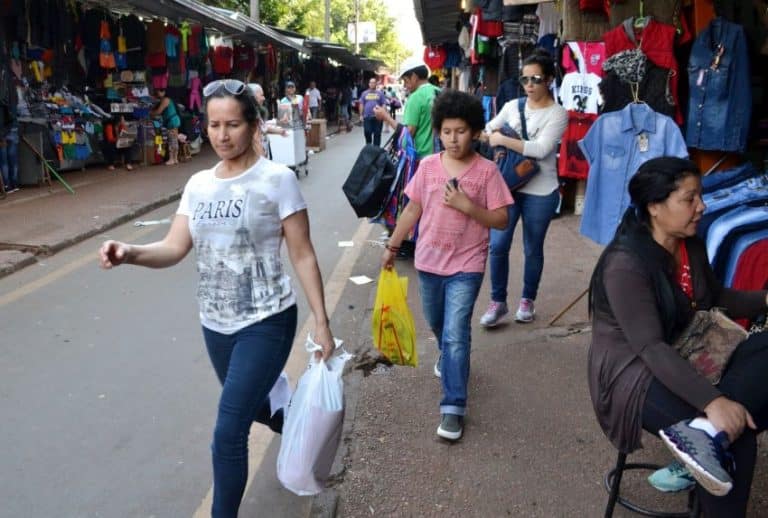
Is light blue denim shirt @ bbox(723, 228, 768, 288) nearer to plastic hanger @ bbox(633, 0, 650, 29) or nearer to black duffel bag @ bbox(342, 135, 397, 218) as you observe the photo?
plastic hanger @ bbox(633, 0, 650, 29)

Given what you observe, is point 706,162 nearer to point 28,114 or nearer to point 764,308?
point 764,308

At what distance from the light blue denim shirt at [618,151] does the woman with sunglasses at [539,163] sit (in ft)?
0.79

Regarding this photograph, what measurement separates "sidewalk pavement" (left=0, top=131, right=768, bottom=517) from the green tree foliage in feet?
69.2

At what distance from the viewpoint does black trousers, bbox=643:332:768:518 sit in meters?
2.28

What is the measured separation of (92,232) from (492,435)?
22.0 ft

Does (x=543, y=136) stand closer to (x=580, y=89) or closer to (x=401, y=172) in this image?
(x=401, y=172)

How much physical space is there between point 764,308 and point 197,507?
97.9 inches

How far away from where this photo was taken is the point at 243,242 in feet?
8.68

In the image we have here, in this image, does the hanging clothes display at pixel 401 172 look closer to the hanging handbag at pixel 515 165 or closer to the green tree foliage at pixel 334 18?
the hanging handbag at pixel 515 165

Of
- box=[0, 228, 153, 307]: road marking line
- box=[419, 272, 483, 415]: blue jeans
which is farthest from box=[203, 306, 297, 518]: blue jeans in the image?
box=[0, 228, 153, 307]: road marking line

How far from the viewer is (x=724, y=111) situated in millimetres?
5246

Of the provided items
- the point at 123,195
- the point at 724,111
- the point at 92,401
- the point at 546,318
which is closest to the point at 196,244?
the point at 92,401

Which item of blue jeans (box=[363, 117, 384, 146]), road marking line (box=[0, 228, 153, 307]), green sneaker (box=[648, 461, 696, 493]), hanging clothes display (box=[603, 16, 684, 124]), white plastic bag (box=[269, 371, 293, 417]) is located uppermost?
hanging clothes display (box=[603, 16, 684, 124])

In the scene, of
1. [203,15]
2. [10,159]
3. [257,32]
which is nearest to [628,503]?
[10,159]
